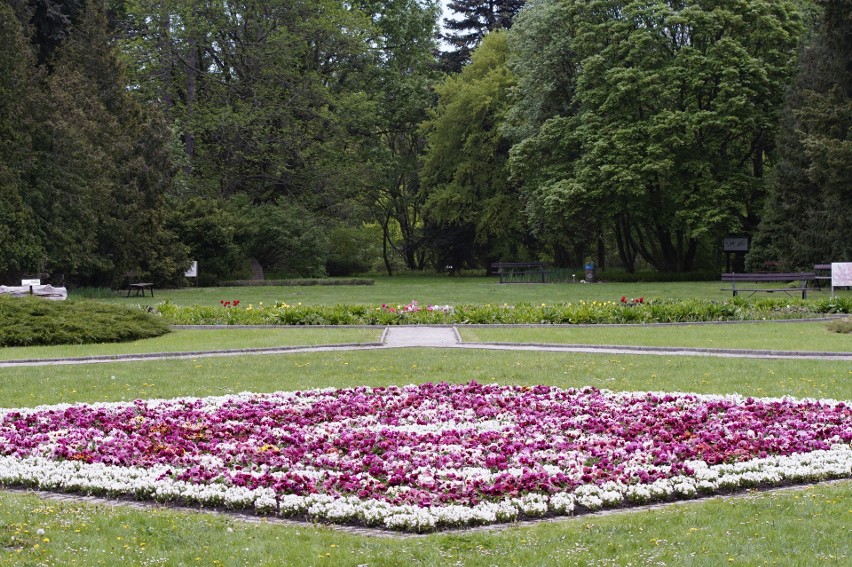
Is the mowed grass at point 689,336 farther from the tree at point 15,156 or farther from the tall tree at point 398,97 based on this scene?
the tall tree at point 398,97

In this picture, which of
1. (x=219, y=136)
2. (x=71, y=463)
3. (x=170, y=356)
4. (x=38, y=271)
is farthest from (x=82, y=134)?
(x=71, y=463)

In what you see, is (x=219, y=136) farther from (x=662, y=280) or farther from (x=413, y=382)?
(x=413, y=382)

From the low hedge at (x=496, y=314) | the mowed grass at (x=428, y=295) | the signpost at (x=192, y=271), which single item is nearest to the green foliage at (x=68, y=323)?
the low hedge at (x=496, y=314)

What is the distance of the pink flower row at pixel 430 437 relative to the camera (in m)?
7.80

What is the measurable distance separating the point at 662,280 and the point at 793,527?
41.0m

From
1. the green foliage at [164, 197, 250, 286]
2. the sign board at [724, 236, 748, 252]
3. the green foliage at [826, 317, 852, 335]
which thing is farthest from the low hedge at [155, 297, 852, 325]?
the green foliage at [164, 197, 250, 286]

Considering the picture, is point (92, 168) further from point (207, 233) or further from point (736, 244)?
point (736, 244)

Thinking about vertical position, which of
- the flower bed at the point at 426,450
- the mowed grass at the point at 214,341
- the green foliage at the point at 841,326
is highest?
the green foliage at the point at 841,326

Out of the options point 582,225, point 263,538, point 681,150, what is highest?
point 681,150

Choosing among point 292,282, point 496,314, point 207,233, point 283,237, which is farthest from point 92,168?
point 496,314

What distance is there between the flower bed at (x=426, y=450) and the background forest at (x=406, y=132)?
2314 centimetres

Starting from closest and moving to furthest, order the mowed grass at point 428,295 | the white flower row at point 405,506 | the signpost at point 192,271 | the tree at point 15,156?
the white flower row at point 405,506
the mowed grass at point 428,295
the tree at point 15,156
the signpost at point 192,271

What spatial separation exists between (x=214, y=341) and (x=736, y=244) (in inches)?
1203

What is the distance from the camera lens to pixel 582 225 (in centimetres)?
4744
